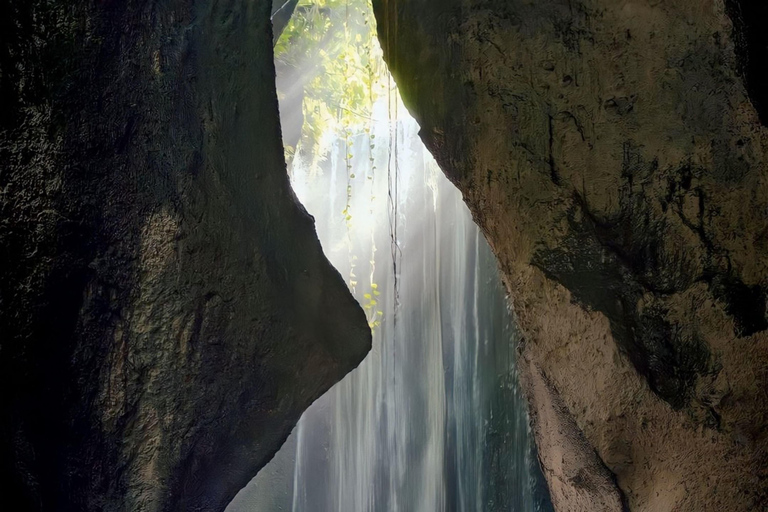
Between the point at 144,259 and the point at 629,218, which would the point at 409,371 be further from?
the point at 629,218

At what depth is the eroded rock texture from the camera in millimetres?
2473

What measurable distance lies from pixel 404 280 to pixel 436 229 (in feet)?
3.38

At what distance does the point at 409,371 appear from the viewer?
25.7ft

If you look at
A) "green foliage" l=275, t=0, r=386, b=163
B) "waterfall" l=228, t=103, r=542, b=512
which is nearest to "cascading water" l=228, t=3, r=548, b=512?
"waterfall" l=228, t=103, r=542, b=512

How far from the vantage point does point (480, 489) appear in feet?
19.2

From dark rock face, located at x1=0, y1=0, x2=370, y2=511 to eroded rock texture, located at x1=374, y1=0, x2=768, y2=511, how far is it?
106 centimetres

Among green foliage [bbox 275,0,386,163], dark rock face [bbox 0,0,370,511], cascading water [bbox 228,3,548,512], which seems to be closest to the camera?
dark rock face [bbox 0,0,370,511]

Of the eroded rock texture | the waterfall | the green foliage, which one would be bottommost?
the waterfall

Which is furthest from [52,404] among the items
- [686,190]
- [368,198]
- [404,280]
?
[368,198]

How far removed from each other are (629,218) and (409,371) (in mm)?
5424

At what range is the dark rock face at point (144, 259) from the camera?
8.79 ft

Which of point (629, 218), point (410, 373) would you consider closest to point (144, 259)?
point (629, 218)

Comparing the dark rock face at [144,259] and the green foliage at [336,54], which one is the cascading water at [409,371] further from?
the dark rock face at [144,259]

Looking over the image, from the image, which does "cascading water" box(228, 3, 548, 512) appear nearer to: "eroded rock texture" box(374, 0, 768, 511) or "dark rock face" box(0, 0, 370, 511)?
"dark rock face" box(0, 0, 370, 511)
